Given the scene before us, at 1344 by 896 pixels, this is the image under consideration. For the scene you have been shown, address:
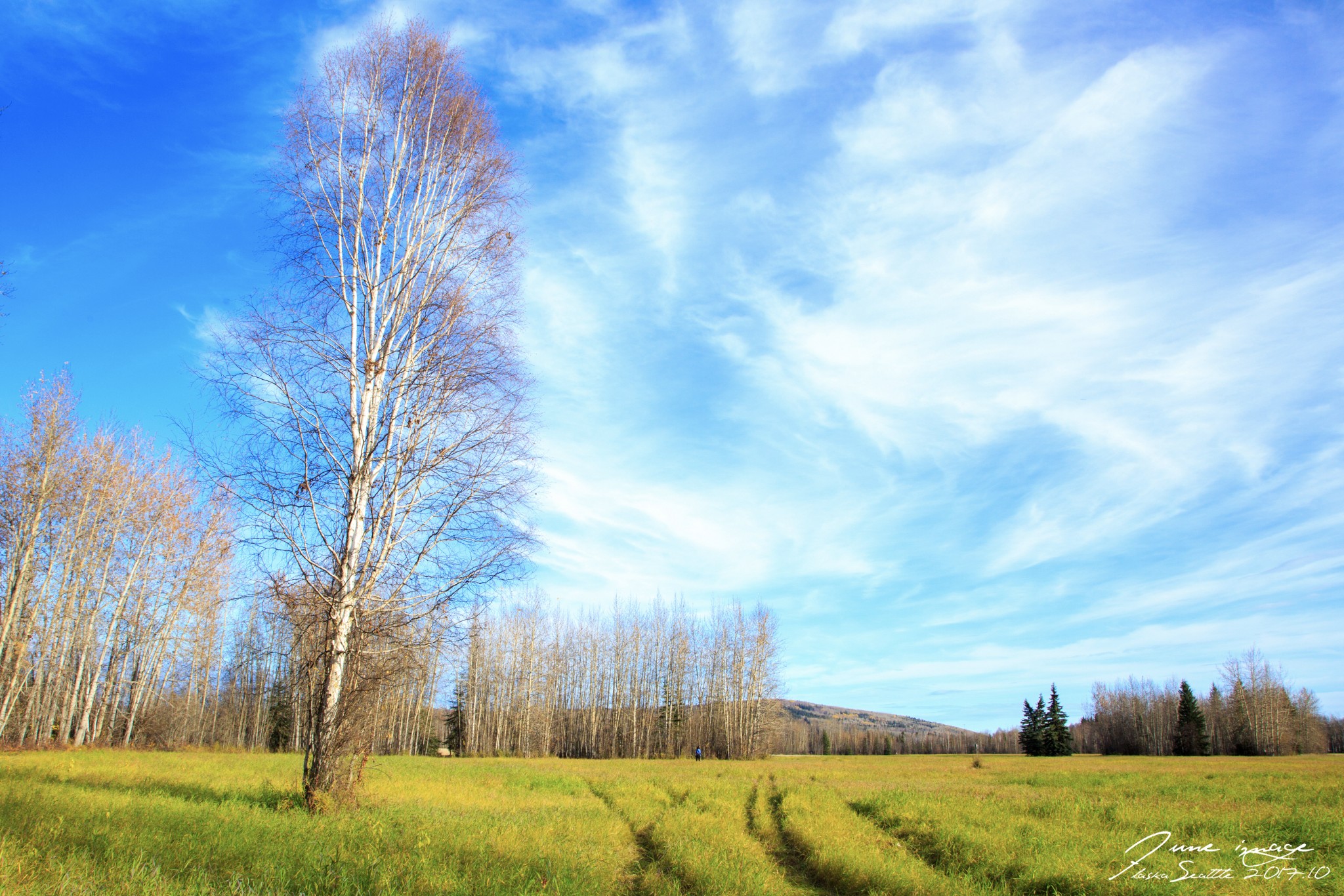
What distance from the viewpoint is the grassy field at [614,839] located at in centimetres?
607

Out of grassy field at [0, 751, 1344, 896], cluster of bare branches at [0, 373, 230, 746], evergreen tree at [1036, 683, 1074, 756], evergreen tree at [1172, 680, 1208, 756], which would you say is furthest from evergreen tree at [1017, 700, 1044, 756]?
cluster of bare branches at [0, 373, 230, 746]

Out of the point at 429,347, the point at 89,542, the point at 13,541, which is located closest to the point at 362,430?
the point at 429,347

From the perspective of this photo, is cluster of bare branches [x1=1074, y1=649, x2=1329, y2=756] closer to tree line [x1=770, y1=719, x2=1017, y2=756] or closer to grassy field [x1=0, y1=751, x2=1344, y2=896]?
tree line [x1=770, y1=719, x2=1017, y2=756]

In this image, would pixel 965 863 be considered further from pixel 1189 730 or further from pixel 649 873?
pixel 1189 730

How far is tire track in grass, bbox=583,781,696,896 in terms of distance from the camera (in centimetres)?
715

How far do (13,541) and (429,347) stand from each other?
967 inches

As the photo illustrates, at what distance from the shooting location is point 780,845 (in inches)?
424

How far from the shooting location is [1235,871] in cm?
858

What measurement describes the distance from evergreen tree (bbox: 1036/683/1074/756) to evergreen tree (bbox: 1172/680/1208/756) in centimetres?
1403

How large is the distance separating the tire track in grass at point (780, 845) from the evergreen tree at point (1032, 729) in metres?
65.1

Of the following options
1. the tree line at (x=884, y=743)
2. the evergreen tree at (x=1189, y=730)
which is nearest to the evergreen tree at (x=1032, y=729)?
the evergreen tree at (x=1189, y=730)

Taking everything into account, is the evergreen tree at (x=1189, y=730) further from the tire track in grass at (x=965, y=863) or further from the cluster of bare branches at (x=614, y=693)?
the tire track in grass at (x=965, y=863)

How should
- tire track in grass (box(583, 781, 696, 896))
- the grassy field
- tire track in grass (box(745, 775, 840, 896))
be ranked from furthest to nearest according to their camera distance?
1. tire track in grass (box(745, 775, 840, 896))
2. tire track in grass (box(583, 781, 696, 896))
3. the grassy field
